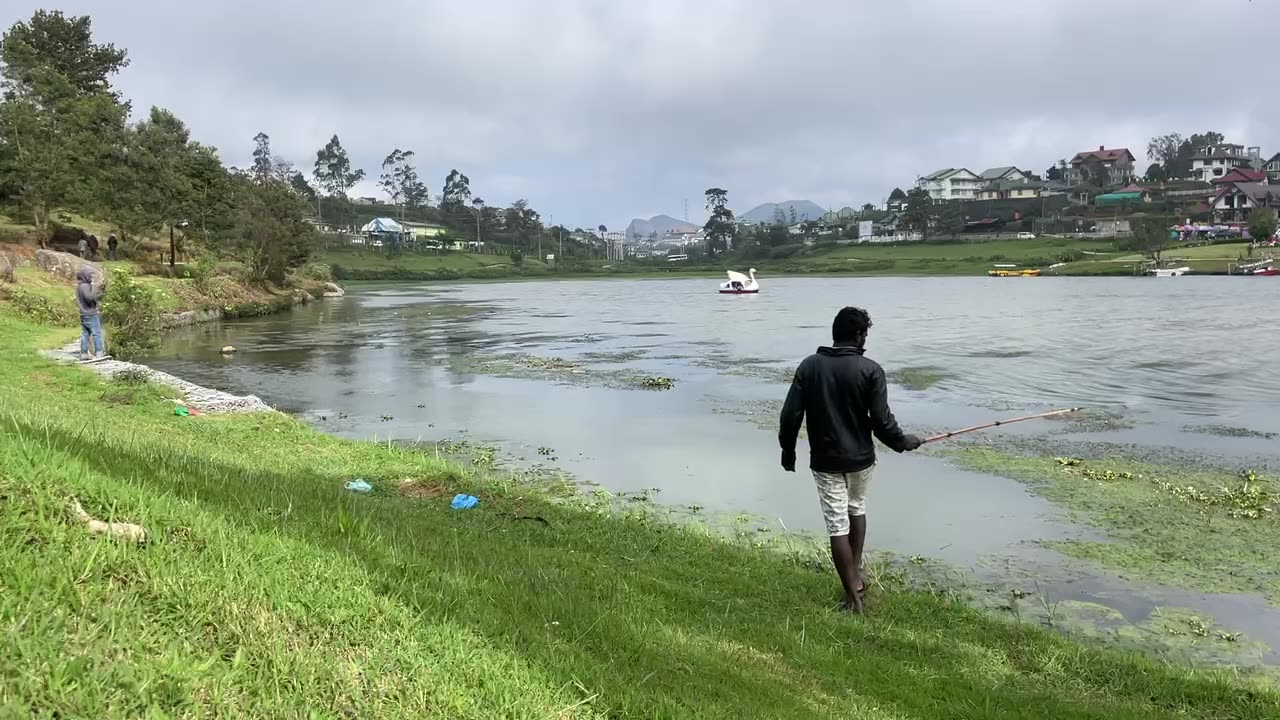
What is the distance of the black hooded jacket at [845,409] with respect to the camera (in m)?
6.55

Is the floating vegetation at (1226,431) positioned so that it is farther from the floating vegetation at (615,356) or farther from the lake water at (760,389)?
the floating vegetation at (615,356)

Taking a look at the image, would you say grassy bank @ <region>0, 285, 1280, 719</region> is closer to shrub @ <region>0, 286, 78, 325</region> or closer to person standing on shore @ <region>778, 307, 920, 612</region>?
person standing on shore @ <region>778, 307, 920, 612</region>

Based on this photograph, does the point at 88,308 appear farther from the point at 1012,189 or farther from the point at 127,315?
the point at 1012,189

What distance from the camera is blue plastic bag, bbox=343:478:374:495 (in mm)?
9148

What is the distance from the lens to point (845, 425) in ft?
21.6

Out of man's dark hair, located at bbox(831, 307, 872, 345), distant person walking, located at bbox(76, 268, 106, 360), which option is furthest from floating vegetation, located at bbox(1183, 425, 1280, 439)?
distant person walking, located at bbox(76, 268, 106, 360)

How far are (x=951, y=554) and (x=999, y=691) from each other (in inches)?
157

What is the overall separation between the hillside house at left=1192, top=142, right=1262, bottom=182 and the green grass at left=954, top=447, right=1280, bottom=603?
→ 166740mm

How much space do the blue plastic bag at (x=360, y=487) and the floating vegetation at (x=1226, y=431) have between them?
1456cm

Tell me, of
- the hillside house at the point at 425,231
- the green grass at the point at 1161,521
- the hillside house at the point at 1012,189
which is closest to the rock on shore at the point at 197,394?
the green grass at the point at 1161,521

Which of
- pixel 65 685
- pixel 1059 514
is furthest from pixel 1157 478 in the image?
pixel 65 685

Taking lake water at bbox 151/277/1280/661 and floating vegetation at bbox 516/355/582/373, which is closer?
lake water at bbox 151/277/1280/661

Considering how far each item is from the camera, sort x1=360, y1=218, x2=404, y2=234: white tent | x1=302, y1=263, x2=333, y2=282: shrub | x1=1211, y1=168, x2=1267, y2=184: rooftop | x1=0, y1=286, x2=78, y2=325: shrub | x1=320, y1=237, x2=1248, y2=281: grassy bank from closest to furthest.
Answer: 1. x1=0, y1=286, x2=78, y2=325: shrub
2. x1=302, y1=263, x2=333, y2=282: shrub
3. x1=320, y1=237, x2=1248, y2=281: grassy bank
4. x1=1211, y1=168, x2=1267, y2=184: rooftop
5. x1=360, y1=218, x2=404, y2=234: white tent

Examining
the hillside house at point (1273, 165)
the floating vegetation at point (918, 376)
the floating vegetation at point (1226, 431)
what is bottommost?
the floating vegetation at point (1226, 431)
